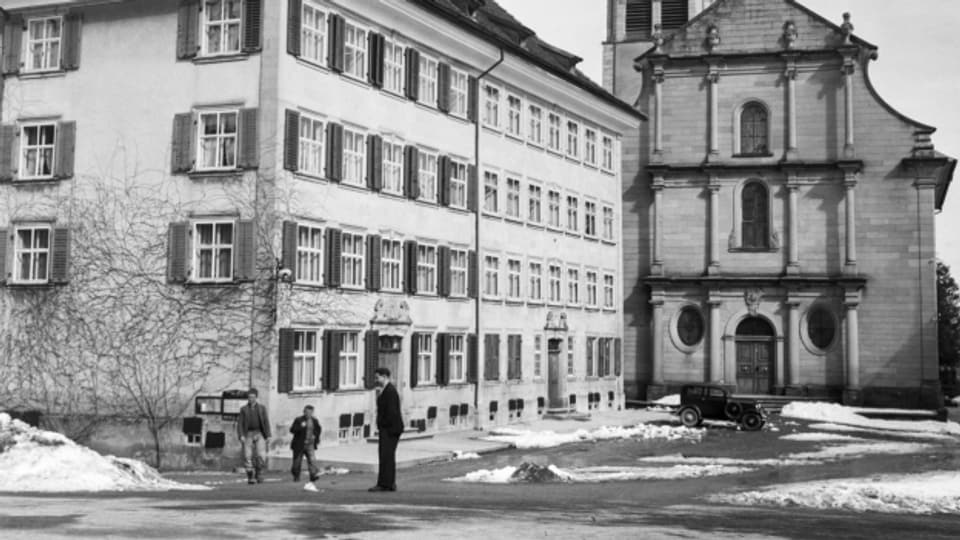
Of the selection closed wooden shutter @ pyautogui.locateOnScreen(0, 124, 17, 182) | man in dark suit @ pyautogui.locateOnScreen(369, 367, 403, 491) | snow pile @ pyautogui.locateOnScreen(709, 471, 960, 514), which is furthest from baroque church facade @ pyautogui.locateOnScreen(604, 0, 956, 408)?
man in dark suit @ pyautogui.locateOnScreen(369, 367, 403, 491)

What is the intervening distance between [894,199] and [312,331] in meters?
35.6

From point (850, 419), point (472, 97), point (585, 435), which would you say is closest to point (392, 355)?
point (585, 435)

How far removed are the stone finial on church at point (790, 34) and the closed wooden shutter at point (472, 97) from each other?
2453 cm

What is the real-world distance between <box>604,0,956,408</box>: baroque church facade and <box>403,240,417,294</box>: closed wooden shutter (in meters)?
25.6

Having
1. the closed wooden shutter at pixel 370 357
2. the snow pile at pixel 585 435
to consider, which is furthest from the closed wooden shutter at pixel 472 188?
the closed wooden shutter at pixel 370 357

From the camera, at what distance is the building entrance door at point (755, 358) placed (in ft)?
186

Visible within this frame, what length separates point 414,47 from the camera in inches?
1363

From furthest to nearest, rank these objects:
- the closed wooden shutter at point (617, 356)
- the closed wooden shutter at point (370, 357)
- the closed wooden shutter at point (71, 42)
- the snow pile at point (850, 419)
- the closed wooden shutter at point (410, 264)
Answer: the closed wooden shutter at point (617, 356) → the snow pile at point (850, 419) → the closed wooden shutter at point (410, 264) → the closed wooden shutter at point (370, 357) → the closed wooden shutter at point (71, 42)

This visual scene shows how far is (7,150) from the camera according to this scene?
3106 cm

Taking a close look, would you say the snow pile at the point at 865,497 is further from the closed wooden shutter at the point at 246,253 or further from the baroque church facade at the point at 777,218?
the baroque church facade at the point at 777,218

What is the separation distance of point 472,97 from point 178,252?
13.1m

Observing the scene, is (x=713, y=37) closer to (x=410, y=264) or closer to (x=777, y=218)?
(x=777, y=218)

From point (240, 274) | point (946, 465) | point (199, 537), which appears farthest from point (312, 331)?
point (199, 537)

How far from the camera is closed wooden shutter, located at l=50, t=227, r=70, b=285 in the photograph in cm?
3006
